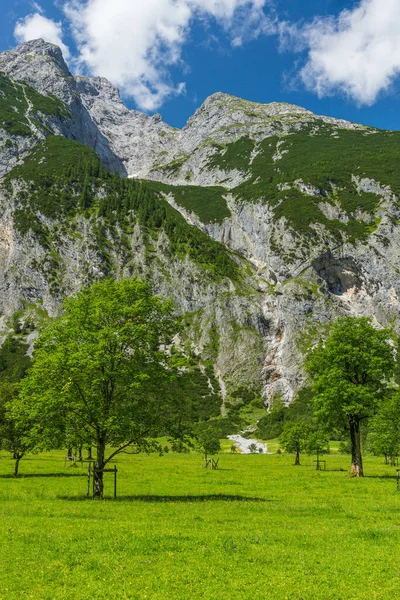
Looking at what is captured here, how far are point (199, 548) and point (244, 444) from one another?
11874 cm

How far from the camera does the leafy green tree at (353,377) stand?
4469 cm

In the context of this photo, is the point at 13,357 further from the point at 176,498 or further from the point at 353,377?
the point at 176,498

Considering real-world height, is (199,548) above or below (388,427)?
above

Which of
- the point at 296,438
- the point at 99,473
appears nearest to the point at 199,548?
the point at 99,473

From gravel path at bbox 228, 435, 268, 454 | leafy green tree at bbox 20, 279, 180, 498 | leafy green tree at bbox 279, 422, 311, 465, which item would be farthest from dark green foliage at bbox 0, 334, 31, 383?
leafy green tree at bbox 20, 279, 180, 498

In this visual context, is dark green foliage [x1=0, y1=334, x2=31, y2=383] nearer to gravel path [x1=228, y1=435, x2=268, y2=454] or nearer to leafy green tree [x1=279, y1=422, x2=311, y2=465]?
gravel path [x1=228, y1=435, x2=268, y2=454]

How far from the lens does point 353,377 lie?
47.7m

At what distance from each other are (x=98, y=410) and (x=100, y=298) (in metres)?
8.47

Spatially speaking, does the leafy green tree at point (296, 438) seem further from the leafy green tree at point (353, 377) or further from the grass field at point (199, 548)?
the grass field at point (199, 548)

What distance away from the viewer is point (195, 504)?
27.0 metres

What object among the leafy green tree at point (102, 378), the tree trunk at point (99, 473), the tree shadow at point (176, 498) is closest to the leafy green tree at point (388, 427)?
the tree shadow at point (176, 498)

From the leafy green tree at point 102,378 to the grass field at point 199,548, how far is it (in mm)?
4501

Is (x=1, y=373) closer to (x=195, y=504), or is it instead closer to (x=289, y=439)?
(x=289, y=439)

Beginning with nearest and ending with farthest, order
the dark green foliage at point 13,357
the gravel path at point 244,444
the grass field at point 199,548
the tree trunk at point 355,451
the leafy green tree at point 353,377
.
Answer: the grass field at point 199,548, the leafy green tree at point 353,377, the tree trunk at point 355,451, the gravel path at point 244,444, the dark green foliage at point 13,357
